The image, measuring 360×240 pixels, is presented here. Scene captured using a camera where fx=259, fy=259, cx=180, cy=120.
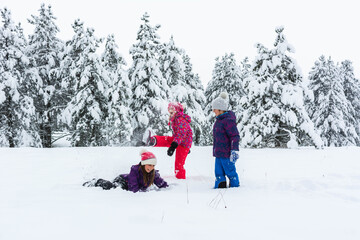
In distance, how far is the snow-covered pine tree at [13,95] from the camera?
59.0 feet

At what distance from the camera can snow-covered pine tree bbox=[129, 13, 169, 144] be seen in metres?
18.5

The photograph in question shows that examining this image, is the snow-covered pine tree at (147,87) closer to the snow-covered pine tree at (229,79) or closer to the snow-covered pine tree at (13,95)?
the snow-covered pine tree at (13,95)

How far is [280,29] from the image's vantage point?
14547mm

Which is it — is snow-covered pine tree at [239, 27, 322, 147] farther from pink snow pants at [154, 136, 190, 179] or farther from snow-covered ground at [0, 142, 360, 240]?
pink snow pants at [154, 136, 190, 179]

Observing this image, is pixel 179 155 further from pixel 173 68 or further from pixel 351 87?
pixel 351 87

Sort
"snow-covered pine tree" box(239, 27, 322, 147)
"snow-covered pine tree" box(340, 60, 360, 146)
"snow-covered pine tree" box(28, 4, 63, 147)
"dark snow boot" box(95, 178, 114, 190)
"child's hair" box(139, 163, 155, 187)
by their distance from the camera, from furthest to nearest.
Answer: "snow-covered pine tree" box(340, 60, 360, 146) → "snow-covered pine tree" box(28, 4, 63, 147) → "snow-covered pine tree" box(239, 27, 322, 147) → "child's hair" box(139, 163, 155, 187) → "dark snow boot" box(95, 178, 114, 190)

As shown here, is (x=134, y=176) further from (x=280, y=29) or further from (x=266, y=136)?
(x=280, y=29)

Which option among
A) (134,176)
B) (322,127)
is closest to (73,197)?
(134,176)

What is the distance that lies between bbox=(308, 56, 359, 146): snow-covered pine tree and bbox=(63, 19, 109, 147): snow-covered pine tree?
19.2 metres

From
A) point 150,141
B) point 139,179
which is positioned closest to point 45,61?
point 150,141

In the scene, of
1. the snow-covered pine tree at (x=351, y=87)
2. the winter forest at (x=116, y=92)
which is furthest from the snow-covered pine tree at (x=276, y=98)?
the snow-covered pine tree at (x=351, y=87)

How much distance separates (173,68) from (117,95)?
19.4 ft

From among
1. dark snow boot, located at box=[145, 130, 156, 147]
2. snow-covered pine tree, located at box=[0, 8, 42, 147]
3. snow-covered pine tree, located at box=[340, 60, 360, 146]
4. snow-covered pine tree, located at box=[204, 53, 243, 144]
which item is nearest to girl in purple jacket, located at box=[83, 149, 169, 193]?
dark snow boot, located at box=[145, 130, 156, 147]

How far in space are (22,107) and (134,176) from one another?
56.5 feet
